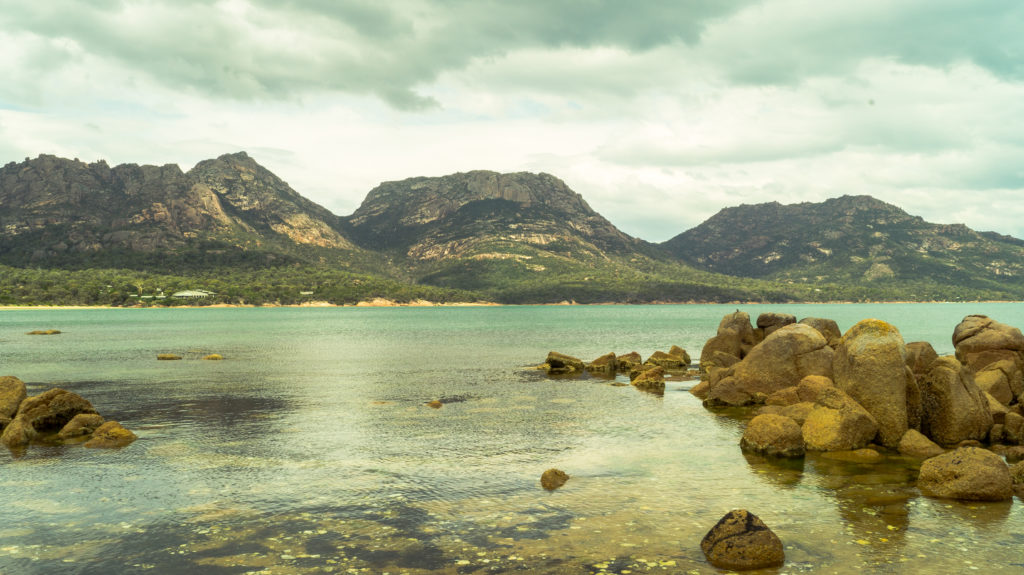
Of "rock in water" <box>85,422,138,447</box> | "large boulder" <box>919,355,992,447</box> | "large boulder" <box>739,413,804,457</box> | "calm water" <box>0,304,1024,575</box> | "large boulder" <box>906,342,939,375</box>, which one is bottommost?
"rock in water" <box>85,422,138,447</box>

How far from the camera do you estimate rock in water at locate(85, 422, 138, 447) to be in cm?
2283

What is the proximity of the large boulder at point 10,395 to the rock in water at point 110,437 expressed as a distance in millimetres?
5362

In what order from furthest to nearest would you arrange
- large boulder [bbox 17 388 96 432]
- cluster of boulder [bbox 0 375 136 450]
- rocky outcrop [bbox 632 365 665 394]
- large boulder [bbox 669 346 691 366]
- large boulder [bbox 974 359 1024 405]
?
large boulder [bbox 669 346 691 366] < rocky outcrop [bbox 632 365 665 394] < large boulder [bbox 974 359 1024 405] < large boulder [bbox 17 388 96 432] < cluster of boulder [bbox 0 375 136 450]

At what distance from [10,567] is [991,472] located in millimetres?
22888

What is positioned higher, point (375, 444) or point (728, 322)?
point (728, 322)

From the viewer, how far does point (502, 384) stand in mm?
41719

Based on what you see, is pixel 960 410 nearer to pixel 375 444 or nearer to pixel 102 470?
pixel 375 444

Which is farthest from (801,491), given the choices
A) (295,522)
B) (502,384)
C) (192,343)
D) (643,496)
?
(192,343)

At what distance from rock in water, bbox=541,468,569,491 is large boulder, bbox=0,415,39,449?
802 inches

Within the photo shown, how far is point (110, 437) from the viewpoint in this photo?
23.3m

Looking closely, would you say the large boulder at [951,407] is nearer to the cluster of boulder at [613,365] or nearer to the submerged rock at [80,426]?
the cluster of boulder at [613,365]

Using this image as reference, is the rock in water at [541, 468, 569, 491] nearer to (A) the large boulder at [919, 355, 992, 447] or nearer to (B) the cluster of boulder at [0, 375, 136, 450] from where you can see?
(A) the large boulder at [919, 355, 992, 447]

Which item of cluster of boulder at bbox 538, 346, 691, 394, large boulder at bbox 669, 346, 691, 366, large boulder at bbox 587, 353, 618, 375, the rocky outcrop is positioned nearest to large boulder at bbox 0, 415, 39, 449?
the rocky outcrop

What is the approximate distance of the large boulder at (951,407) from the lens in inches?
877
